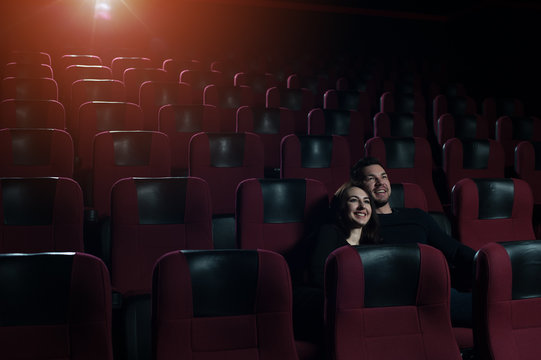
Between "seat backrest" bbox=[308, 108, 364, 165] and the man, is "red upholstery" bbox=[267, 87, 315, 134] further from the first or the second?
the man

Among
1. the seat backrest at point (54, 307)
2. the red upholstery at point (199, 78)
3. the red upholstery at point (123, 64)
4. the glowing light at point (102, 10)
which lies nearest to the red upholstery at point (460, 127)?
the red upholstery at point (199, 78)

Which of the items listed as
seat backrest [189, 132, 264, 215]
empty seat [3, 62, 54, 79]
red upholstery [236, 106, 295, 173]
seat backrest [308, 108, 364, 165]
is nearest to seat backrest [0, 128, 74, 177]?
seat backrest [189, 132, 264, 215]

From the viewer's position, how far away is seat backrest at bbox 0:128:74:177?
2215mm

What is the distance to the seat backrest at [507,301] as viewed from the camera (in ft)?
3.89

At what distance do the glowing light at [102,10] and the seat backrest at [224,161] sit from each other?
511 centimetres

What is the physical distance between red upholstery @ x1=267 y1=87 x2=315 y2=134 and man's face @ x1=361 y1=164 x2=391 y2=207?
70.8 inches

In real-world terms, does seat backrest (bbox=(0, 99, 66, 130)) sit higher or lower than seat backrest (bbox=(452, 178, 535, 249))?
higher

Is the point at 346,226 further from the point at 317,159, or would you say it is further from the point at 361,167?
the point at 317,159

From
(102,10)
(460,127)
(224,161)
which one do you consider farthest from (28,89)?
(102,10)

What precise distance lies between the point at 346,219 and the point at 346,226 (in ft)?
0.09

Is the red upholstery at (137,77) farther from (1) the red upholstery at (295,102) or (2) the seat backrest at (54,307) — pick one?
(2) the seat backrest at (54,307)

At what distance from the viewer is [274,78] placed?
4.79 m

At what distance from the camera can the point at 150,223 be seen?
1.71 m

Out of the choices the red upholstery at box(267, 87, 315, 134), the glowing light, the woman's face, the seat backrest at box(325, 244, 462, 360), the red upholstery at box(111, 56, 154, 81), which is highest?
the glowing light
